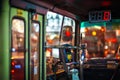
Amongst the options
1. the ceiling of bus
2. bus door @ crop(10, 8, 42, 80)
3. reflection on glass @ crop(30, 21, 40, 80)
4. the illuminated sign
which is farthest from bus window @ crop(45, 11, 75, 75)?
bus door @ crop(10, 8, 42, 80)

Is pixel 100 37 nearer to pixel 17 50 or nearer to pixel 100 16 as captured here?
pixel 100 16

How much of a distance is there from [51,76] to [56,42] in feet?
5.72

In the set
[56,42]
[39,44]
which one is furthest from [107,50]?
[39,44]

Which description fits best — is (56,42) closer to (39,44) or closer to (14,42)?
(39,44)

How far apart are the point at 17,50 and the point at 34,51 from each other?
3.22 feet

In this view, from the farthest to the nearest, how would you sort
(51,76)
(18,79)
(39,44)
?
(51,76)
(39,44)
(18,79)

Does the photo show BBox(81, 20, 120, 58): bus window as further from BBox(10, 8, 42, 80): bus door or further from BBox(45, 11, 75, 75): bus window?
BBox(10, 8, 42, 80): bus door

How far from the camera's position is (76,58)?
35.0 ft

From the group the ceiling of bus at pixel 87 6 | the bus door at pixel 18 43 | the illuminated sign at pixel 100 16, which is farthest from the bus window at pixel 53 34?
the bus door at pixel 18 43

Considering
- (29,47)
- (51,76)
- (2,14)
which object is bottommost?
(51,76)

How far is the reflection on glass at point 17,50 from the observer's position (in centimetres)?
703

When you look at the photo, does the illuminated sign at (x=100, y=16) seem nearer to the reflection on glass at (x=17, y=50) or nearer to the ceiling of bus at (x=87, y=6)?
the ceiling of bus at (x=87, y=6)

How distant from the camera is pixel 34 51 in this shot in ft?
26.6

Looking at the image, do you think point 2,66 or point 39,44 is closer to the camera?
point 2,66
